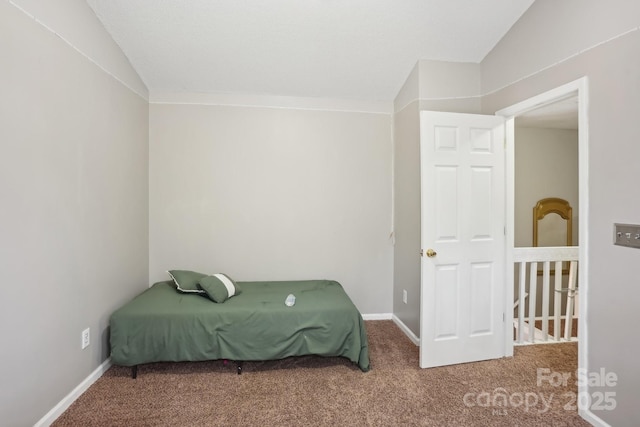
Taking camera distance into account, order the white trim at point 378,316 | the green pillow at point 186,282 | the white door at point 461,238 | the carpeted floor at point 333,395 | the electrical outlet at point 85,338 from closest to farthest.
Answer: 1. the carpeted floor at point 333,395
2. the electrical outlet at point 85,338
3. the white door at point 461,238
4. the green pillow at point 186,282
5. the white trim at point 378,316

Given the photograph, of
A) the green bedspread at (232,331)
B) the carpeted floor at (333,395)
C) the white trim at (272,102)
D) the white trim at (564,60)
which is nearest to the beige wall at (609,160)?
the white trim at (564,60)

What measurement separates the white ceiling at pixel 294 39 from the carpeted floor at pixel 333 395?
8.45 ft

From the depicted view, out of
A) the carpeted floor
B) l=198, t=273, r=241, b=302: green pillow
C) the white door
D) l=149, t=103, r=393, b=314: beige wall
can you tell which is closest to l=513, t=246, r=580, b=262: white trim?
the white door

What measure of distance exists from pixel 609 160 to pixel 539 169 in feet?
7.94

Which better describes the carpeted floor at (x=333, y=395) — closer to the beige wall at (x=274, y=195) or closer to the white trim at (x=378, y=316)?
the white trim at (x=378, y=316)

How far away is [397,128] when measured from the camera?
334 cm

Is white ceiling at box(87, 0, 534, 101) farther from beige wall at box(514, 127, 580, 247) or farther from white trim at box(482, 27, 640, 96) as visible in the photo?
beige wall at box(514, 127, 580, 247)

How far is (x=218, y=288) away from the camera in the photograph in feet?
8.46

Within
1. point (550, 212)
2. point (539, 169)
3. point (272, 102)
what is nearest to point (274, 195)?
point (272, 102)

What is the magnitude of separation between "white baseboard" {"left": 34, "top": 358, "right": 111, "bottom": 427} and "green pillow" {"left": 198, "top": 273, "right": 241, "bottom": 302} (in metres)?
0.90

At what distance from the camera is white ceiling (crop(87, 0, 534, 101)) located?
2262 millimetres

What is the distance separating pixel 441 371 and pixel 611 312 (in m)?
1.17

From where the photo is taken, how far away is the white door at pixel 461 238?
2430 mm

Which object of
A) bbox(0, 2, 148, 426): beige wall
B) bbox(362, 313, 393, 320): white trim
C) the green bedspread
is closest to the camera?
bbox(0, 2, 148, 426): beige wall
